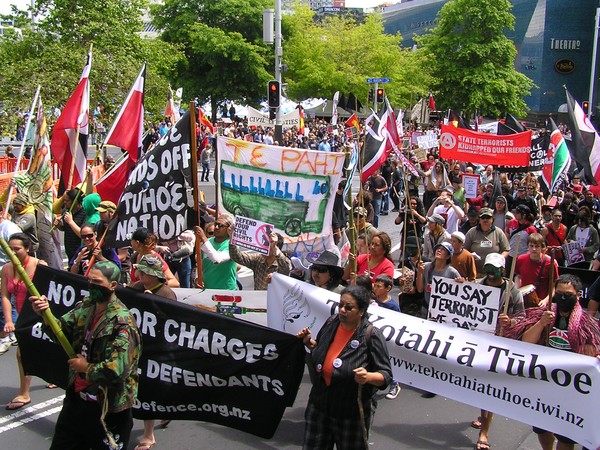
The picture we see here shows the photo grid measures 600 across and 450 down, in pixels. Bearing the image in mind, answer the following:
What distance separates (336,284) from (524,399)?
1.80 metres

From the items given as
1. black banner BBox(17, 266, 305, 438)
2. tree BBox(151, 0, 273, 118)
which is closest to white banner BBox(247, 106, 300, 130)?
tree BBox(151, 0, 273, 118)

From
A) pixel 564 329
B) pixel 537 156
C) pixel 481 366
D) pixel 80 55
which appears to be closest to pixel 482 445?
pixel 481 366

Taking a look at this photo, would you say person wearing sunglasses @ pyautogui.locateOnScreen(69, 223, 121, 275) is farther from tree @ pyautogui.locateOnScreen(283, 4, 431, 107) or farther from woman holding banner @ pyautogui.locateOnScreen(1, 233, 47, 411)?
tree @ pyautogui.locateOnScreen(283, 4, 431, 107)

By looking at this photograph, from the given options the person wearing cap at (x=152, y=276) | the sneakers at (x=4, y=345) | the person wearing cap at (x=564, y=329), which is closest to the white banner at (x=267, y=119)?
the sneakers at (x=4, y=345)

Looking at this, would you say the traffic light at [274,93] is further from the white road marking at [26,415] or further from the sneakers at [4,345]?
the white road marking at [26,415]

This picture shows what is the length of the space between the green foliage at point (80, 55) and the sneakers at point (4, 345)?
43.4 feet

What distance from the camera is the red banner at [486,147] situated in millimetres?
14484

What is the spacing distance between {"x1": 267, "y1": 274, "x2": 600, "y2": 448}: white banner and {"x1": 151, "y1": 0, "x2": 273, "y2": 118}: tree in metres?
38.2

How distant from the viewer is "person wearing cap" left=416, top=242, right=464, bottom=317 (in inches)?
261

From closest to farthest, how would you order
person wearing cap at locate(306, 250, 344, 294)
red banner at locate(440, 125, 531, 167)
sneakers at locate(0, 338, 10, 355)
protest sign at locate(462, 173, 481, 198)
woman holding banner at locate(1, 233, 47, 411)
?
1. person wearing cap at locate(306, 250, 344, 294)
2. woman holding banner at locate(1, 233, 47, 411)
3. sneakers at locate(0, 338, 10, 355)
4. protest sign at locate(462, 173, 481, 198)
5. red banner at locate(440, 125, 531, 167)

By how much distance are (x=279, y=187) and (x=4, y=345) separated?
10.9 feet

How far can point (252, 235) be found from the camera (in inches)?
259

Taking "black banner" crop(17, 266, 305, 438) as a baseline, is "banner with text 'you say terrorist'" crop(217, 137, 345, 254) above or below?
above

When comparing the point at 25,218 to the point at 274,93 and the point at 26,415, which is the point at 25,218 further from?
the point at 274,93
